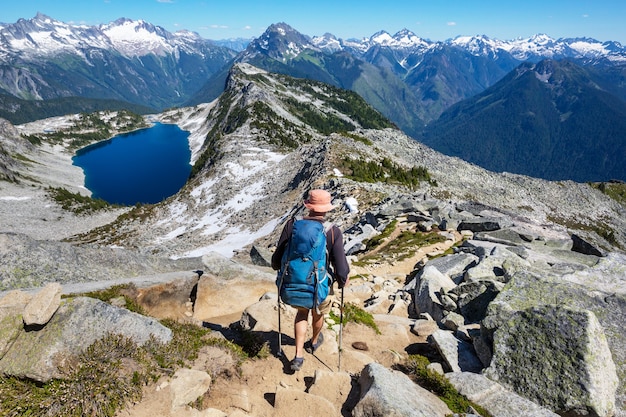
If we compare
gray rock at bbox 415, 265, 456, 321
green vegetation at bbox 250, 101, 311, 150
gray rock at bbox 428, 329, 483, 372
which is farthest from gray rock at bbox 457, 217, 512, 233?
green vegetation at bbox 250, 101, 311, 150

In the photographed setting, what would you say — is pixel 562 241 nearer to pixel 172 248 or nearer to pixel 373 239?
pixel 373 239

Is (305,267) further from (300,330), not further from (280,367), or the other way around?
(280,367)

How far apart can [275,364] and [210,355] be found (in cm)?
138

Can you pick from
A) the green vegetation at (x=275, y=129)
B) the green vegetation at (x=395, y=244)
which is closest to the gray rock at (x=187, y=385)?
the green vegetation at (x=395, y=244)

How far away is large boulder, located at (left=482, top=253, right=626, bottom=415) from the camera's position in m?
6.05

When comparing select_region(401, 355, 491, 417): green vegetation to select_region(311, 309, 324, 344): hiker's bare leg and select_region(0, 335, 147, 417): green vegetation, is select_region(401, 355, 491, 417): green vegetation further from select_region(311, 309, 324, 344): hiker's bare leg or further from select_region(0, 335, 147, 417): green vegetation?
select_region(0, 335, 147, 417): green vegetation

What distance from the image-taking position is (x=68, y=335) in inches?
247

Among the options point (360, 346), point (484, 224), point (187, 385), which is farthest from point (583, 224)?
point (187, 385)

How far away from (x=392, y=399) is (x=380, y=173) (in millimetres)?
49168

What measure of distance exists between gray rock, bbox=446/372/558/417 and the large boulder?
40 cm

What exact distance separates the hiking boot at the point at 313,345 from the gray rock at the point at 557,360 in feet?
11.8

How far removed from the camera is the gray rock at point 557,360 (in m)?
6.01

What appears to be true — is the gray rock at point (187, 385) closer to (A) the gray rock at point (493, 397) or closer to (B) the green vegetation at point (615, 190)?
(A) the gray rock at point (493, 397)

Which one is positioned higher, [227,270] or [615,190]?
[615,190]
